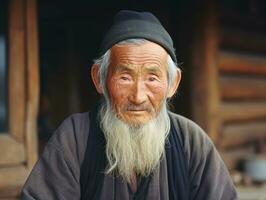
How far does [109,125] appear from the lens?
216cm

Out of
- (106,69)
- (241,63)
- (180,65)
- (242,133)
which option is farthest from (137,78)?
(242,133)

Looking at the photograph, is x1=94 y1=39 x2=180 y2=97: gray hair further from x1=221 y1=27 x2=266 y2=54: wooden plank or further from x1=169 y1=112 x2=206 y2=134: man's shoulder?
x1=221 y1=27 x2=266 y2=54: wooden plank

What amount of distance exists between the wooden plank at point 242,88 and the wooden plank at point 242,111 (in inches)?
2.9

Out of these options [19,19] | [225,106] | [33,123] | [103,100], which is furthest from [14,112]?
[225,106]

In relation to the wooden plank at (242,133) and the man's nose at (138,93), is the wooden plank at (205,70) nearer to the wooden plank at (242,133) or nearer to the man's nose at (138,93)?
the wooden plank at (242,133)

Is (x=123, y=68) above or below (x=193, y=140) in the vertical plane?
above

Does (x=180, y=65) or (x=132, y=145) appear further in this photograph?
(x=180, y=65)

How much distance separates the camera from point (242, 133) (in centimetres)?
539

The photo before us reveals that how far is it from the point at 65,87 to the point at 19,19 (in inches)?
126

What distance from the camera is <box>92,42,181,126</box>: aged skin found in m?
2.06

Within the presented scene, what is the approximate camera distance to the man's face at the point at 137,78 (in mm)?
2064

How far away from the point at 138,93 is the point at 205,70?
2.55m

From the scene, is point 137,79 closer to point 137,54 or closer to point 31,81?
point 137,54

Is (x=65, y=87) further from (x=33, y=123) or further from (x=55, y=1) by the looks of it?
(x=33, y=123)
